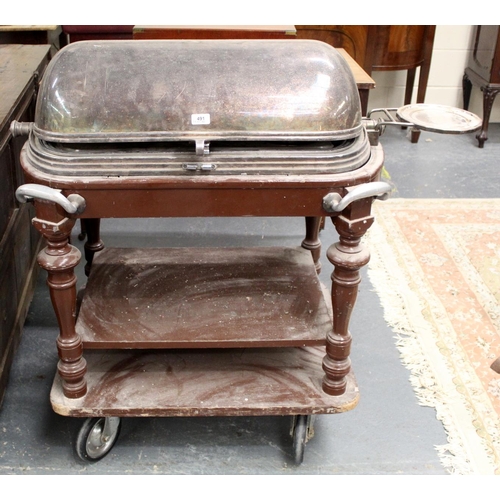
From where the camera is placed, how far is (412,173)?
3523mm

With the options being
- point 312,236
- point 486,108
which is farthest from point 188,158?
point 486,108

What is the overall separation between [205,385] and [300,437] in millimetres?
291

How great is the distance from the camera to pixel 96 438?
184 cm

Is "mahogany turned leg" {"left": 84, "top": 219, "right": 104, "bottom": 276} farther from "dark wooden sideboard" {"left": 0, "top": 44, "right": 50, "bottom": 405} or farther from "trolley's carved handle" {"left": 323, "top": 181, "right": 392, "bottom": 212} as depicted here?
"trolley's carved handle" {"left": 323, "top": 181, "right": 392, "bottom": 212}

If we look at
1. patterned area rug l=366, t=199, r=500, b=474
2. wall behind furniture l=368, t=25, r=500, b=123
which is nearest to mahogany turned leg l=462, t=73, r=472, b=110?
wall behind furniture l=368, t=25, r=500, b=123

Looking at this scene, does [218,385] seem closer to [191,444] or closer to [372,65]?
[191,444]

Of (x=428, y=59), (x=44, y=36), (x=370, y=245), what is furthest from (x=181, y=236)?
(x=428, y=59)

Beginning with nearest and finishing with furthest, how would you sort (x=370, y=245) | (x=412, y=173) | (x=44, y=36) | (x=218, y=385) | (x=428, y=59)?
(x=218, y=385) < (x=370, y=245) < (x=44, y=36) < (x=412, y=173) < (x=428, y=59)

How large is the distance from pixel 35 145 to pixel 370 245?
5.38ft

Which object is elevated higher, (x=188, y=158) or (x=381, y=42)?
(x=188, y=158)

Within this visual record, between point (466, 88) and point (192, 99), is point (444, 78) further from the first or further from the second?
point (192, 99)

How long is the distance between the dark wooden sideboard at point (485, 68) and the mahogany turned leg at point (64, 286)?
9.45ft

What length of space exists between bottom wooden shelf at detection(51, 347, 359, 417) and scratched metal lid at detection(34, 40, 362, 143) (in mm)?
693

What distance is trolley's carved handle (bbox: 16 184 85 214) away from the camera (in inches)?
57.9
